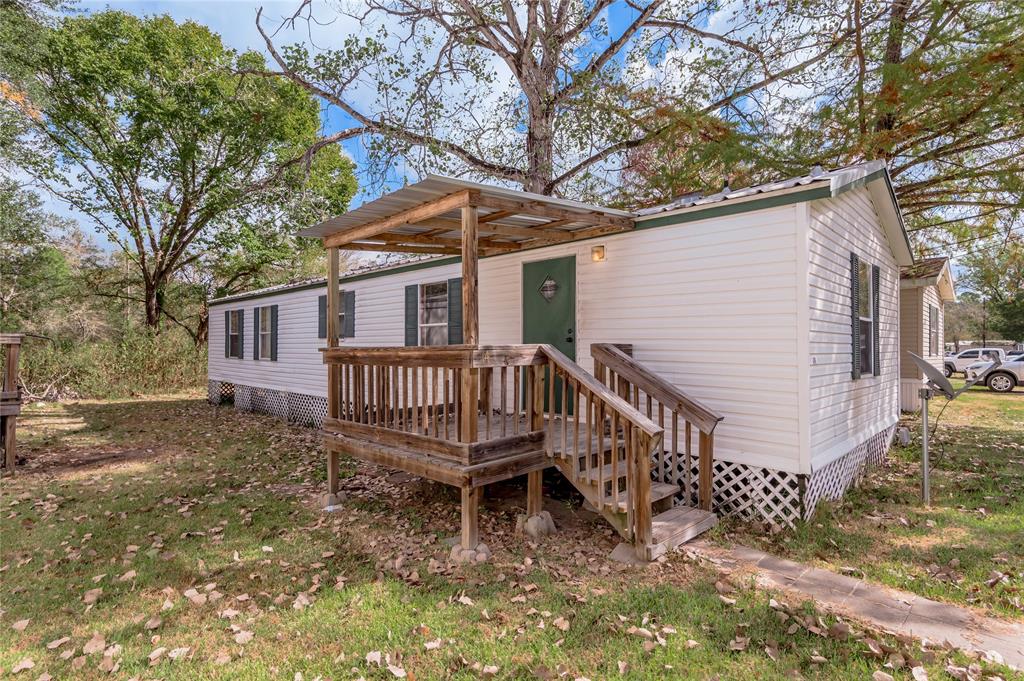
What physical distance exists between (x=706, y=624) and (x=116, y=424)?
1244 centimetres

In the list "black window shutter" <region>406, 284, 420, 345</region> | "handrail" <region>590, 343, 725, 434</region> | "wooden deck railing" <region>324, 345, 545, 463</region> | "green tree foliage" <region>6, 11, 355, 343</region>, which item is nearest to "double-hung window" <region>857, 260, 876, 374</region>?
"handrail" <region>590, 343, 725, 434</region>

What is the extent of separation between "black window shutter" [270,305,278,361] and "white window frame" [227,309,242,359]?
6.11 feet

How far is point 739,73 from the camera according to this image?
10930mm

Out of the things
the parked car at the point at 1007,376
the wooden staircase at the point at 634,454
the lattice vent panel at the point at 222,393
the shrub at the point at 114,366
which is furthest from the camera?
the parked car at the point at 1007,376

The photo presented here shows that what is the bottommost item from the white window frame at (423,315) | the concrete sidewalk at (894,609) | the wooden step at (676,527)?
the concrete sidewalk at (894,609)

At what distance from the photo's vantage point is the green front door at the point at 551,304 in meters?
6.63

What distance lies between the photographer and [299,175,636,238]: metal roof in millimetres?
4363

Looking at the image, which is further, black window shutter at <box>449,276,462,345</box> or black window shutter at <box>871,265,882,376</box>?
black window shutter at <box>449,276,462,345</box>

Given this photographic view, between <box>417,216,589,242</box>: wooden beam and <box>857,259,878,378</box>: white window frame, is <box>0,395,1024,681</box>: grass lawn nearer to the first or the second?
<box>857,259,878,378</box>: white window frame

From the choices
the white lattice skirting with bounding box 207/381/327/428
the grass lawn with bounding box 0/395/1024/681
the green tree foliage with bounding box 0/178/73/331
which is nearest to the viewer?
the grass lawn with bounding box 0/395/1024/681

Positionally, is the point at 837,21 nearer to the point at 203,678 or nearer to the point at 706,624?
the point at 706,624

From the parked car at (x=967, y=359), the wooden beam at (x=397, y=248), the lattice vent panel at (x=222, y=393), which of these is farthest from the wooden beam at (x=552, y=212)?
the parked car at (x=967, y=359)

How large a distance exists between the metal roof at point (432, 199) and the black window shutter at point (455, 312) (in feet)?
6.36

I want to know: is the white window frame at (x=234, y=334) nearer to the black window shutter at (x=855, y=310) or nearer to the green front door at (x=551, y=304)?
the green front door at (x=551, y=304)
